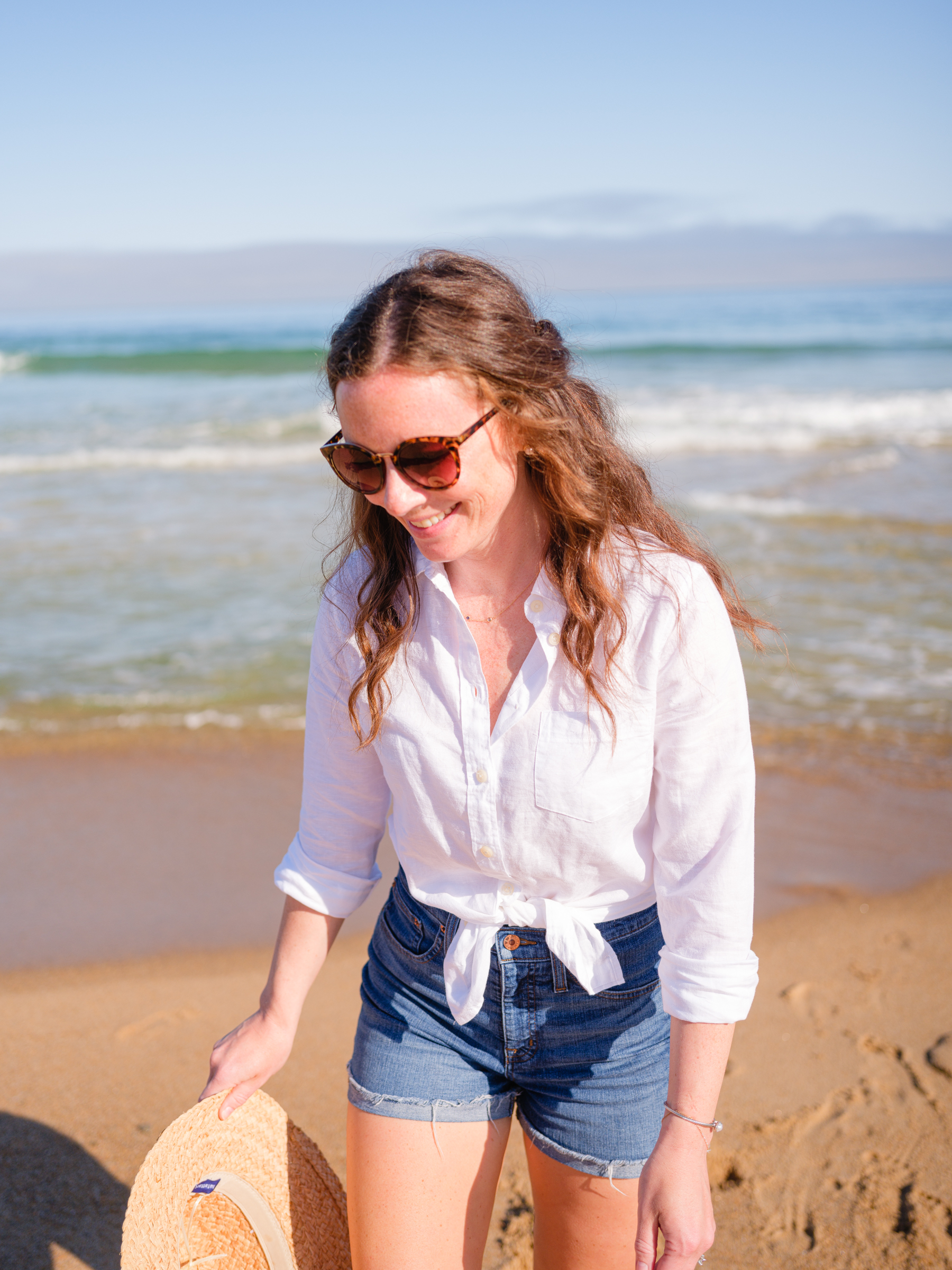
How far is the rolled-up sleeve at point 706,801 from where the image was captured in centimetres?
164

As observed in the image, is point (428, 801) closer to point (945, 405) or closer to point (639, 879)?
point (639, 879)

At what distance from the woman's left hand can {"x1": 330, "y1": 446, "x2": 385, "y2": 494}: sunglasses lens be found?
45.0 inches

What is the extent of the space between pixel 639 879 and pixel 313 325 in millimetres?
44203

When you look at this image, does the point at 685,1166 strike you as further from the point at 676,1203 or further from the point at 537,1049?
the point at 537,1049

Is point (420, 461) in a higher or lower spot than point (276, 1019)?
higher

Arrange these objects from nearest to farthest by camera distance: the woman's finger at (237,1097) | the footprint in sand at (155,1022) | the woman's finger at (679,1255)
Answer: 1. the woman's finger at (679,1255)
2. the woman's finger at (237,1097)
3. the footprint in sand at (155,1022)

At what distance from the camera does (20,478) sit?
13.4 meters

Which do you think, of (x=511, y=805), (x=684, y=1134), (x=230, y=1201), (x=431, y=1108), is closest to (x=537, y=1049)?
(x=431, y=1108)

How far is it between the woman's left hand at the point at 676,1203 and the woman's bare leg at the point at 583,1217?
0.22m

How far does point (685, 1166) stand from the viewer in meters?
1.60

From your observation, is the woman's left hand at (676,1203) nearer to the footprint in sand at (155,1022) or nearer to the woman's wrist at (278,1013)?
the woman's wrist at (278,1013)

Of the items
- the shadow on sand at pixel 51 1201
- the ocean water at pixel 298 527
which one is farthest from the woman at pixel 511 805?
the shadow on sand at pixel 51 1201

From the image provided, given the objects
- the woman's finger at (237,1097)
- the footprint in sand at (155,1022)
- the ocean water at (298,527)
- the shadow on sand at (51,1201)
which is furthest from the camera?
the ocean water at (298,527)

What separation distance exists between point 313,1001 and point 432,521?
239 centimetres
